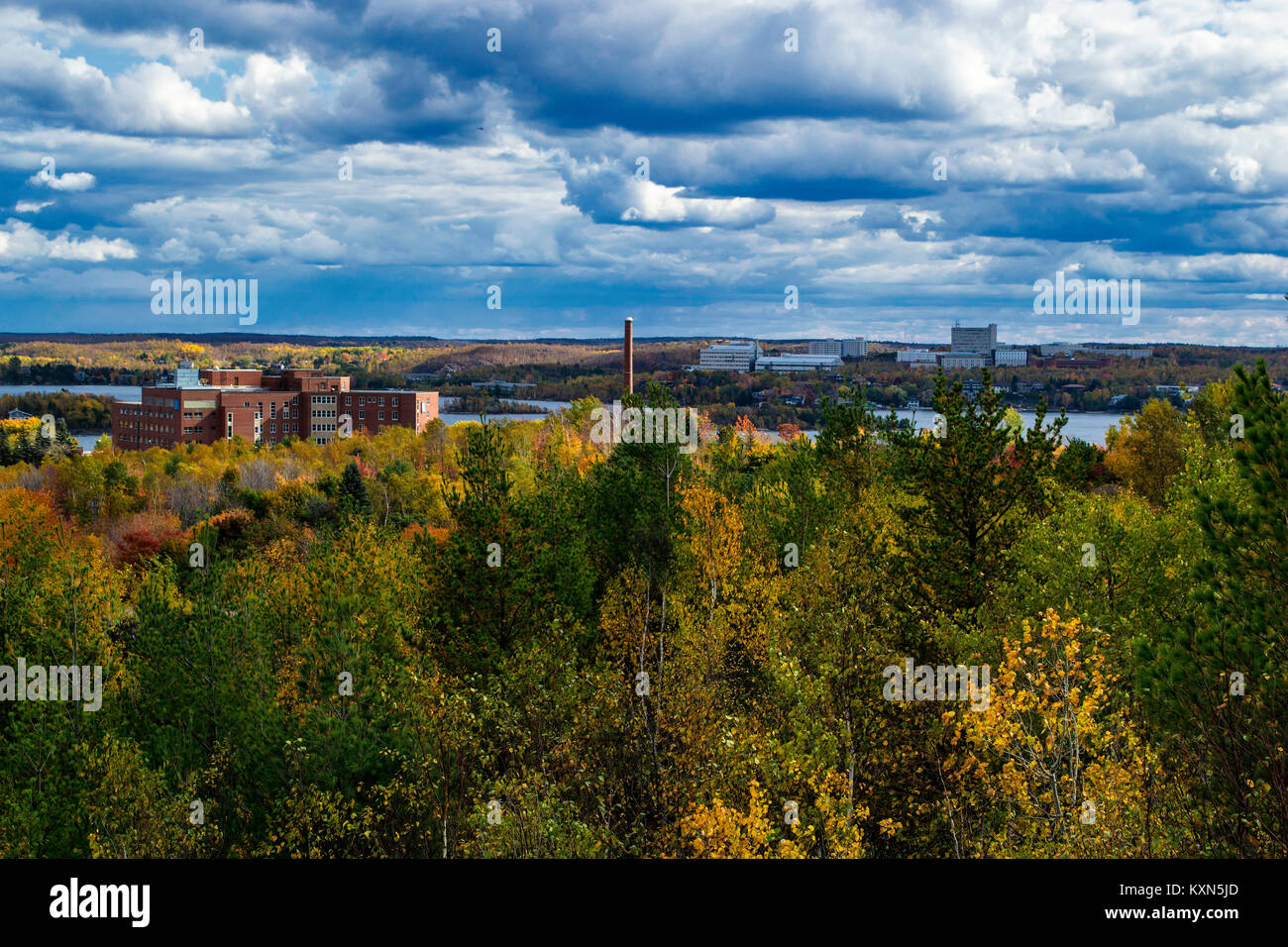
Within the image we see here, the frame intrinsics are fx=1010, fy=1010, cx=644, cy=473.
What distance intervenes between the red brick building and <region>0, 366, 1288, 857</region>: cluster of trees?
141417 mm

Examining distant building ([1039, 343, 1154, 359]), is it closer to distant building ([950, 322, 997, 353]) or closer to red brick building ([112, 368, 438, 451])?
distant building ([950, 322, 997, 353])

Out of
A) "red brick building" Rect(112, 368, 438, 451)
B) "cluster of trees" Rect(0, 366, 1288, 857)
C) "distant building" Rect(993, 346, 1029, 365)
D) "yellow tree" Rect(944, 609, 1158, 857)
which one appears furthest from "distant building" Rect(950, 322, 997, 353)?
"yellow tree" Rect(944, 609, 1158, 857)

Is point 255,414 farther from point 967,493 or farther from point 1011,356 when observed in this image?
point 967,493

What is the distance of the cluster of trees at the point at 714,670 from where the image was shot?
55.6 feet

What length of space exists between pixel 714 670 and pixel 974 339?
529 feet

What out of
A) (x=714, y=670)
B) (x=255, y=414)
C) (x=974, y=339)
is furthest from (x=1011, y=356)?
(x=714, y=670)

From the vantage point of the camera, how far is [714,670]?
1270 inches

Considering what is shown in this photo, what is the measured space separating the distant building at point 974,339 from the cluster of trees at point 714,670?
130724mm

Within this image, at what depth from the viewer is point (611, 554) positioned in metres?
44.2

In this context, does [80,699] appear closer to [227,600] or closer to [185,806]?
[227,600]

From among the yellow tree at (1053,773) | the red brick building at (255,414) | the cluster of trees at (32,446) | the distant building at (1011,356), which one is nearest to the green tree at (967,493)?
the yellow tree at (1053,773)

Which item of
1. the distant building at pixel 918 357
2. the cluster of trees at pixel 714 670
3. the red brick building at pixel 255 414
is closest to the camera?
the cluster of trees at pixel 714 670

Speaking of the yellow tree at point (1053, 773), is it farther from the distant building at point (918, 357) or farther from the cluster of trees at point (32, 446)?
the distant building at point (918, 357)
